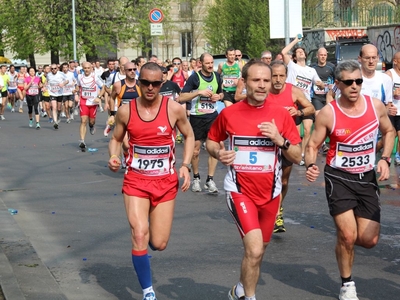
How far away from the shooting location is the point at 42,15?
52438mm

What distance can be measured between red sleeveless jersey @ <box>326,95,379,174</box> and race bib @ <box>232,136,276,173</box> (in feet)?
2.14

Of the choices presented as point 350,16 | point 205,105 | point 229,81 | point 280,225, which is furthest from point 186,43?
point 280,225

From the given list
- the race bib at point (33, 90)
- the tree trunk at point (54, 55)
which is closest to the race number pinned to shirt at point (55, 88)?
the race bib at point (33, 90)

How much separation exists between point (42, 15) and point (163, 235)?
47660mm

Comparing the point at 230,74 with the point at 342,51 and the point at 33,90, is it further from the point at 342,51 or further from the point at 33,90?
the point at 342,51

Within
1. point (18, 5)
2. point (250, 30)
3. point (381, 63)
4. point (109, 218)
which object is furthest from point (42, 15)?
Result: point (109, 218)

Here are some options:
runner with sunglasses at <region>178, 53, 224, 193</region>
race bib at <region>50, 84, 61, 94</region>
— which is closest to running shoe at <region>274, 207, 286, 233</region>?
runner with sunglasses at <region>178, 53, 224, 193</region>

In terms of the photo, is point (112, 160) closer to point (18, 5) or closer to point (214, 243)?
point (214, 243)

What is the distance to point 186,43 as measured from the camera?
76.2 meters

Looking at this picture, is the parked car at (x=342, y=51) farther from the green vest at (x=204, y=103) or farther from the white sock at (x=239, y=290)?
the white sock at (x=239, y=290)

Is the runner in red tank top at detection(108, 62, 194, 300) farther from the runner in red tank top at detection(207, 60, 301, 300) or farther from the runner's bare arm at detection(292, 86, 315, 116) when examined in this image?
the runner's bare arm at detection(292, 86, 315, 116)

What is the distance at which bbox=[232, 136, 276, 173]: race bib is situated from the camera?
19.9 feet

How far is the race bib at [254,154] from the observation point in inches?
239

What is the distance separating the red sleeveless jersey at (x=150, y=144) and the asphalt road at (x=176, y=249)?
39.0 inches
